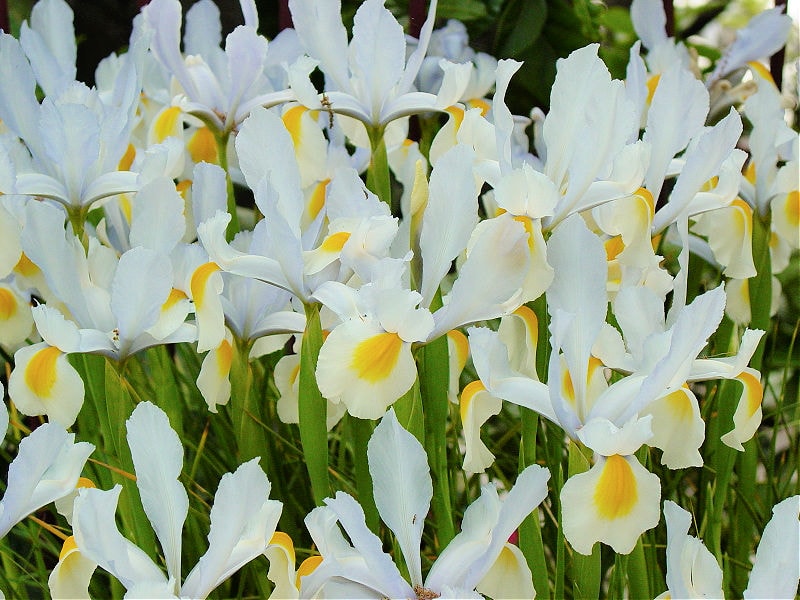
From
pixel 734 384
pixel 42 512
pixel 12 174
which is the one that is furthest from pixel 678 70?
pixel 42 512

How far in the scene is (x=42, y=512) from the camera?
44.8 inches

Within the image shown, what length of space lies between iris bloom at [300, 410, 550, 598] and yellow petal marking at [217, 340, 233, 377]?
0.70ft

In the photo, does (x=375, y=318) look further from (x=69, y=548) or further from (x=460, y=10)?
(x=460, y=10)

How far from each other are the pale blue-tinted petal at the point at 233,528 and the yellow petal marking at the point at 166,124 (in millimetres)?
474

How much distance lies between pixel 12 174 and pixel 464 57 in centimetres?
63

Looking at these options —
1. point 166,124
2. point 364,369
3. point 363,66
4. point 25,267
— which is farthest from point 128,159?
point 364,369

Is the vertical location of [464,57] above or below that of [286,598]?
above

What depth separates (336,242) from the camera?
709mm

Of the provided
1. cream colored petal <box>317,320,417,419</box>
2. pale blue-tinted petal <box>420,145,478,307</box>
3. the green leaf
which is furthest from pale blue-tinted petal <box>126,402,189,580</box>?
the green leaf

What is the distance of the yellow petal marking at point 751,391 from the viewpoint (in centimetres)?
73

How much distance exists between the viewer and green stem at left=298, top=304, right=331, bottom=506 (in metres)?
0.72

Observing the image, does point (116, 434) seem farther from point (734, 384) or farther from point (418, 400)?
point (734, 384)

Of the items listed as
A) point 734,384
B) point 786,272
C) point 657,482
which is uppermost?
point 657,482

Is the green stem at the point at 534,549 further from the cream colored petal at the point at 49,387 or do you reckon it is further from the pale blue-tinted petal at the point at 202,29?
the pale blue-tinted petal at the point at 202,29
